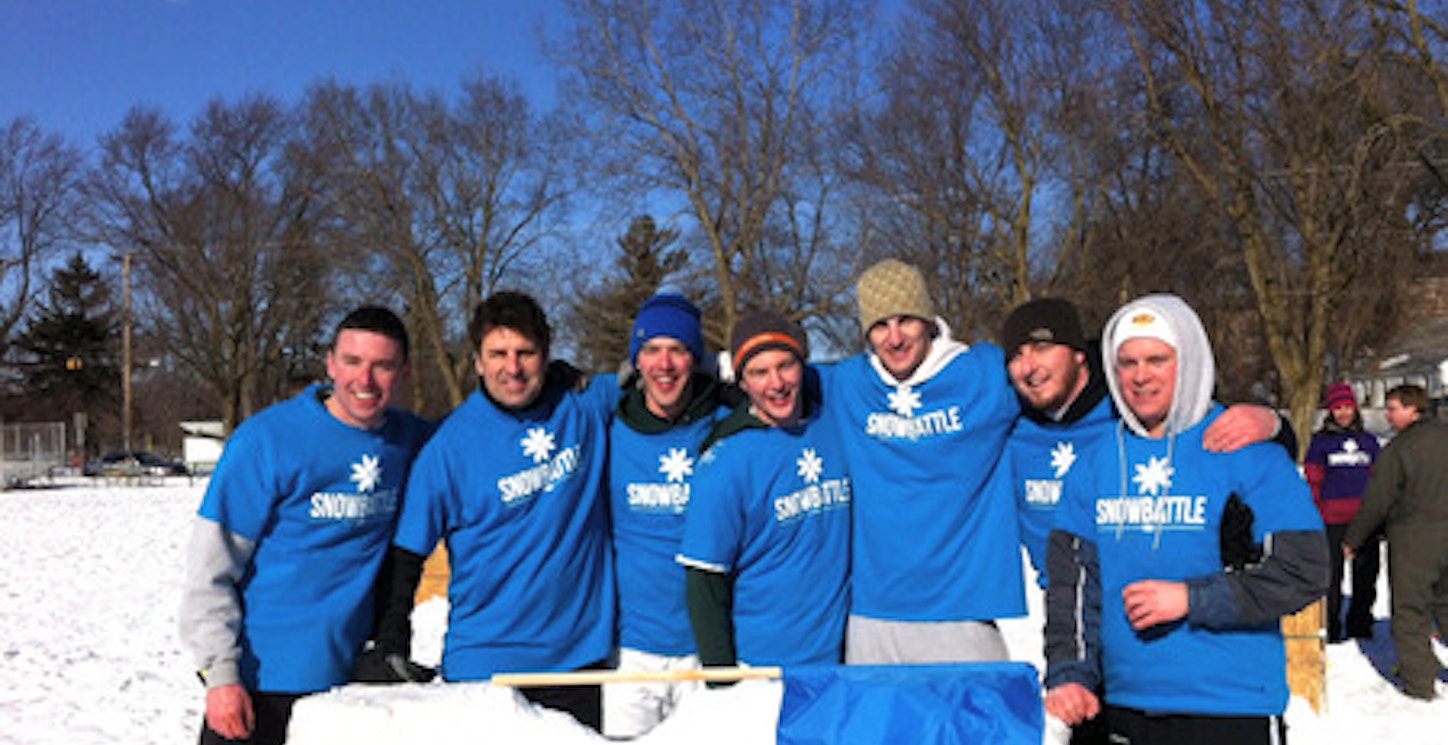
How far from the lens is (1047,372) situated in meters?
3.60

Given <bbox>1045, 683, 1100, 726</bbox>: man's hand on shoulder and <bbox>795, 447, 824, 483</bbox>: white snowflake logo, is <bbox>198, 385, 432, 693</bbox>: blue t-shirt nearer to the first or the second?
<bbox>795, 447, 824, 483</bbox>: white snowflake logo

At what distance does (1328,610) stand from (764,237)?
488 inches

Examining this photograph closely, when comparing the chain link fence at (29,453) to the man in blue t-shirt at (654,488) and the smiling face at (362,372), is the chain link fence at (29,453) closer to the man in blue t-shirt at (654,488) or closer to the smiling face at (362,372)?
the smiling face at (362,372)

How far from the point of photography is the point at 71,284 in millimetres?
66875

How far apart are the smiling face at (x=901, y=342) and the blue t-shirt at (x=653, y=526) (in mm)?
636

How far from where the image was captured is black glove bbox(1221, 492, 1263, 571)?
283 centimetres

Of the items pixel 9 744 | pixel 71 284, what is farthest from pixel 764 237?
pixel 71 284

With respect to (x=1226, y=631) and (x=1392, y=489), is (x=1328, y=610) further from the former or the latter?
(x=1226, y=631)

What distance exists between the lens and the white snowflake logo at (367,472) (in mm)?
3488

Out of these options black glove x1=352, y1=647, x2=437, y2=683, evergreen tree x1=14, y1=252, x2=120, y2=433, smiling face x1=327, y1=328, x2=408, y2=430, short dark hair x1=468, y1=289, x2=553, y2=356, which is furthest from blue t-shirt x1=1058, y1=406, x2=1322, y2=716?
evergreen tree x1=14, y1=252, x2=120, y2=433

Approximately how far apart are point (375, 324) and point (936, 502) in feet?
6.02

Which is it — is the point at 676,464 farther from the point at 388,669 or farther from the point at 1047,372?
the point at 1047,372

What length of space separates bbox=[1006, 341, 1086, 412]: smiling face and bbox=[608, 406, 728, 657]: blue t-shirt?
1030 mm

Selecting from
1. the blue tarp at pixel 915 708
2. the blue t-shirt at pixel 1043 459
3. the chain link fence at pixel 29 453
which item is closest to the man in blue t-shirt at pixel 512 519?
the blue tarp at pixel 915 708
